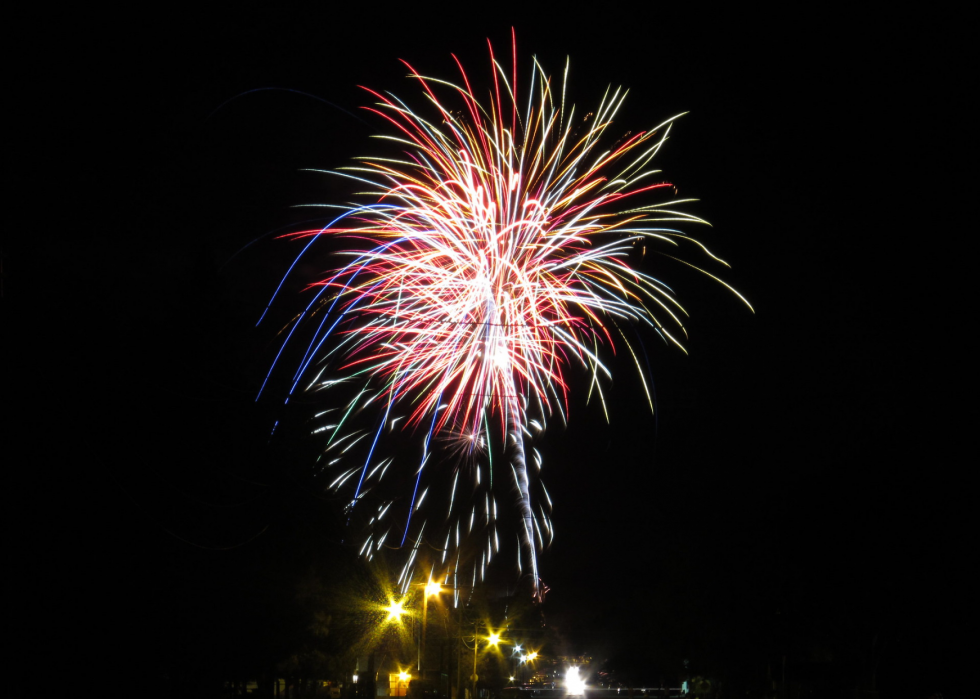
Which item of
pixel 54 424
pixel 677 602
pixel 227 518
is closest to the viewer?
pixel 54 424

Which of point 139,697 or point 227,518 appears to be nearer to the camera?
point 139,697

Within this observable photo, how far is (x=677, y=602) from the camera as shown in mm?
49438

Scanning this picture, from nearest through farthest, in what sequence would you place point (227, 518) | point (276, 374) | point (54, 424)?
point (54, 424)
point (227, 518)
point (276, 374)

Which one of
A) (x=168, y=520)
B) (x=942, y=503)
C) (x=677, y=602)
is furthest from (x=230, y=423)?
(x=677, y=602)

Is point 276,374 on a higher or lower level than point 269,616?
higher

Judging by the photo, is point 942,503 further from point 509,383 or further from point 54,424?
point 54,424

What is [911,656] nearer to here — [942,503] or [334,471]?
[942,503]

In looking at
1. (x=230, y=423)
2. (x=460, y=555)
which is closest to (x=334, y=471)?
(x=460, y=555)

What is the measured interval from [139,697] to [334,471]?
19.6 meters

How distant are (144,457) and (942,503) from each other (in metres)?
21.0

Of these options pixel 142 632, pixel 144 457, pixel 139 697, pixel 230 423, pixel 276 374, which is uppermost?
pixel 276 374

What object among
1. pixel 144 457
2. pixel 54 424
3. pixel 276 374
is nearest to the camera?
pixel 54 424

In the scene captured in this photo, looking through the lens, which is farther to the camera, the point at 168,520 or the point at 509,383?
the point at 168,520

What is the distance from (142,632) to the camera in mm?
25281
